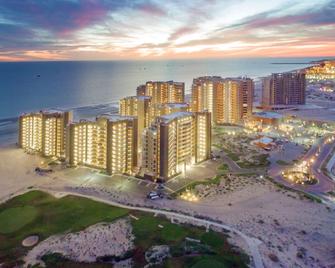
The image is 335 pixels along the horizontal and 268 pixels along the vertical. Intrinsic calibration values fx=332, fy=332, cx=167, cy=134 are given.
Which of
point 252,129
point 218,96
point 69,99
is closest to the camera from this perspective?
point 252,129

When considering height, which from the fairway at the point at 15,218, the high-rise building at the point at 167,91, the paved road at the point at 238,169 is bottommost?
the fairway at the point at 15,218

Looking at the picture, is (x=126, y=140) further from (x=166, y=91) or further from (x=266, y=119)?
(x=266, y=119)

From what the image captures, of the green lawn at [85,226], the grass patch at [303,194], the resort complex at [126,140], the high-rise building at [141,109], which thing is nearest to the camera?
the green lawn at [85,226]

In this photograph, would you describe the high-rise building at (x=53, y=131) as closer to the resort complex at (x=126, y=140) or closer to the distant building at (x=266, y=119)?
the resort complex at (x=126, y=140)

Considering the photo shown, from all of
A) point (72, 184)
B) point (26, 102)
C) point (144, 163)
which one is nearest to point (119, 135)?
point (144, 163)

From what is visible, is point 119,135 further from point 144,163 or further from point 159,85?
point 159,85

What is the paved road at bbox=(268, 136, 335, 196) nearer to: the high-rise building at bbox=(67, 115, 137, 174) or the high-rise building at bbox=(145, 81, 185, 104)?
the high-rise building at bbox=(67, 115, 137, 174)

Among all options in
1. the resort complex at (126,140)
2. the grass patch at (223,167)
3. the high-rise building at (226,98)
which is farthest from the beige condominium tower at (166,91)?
the grass patch at (223,167)
